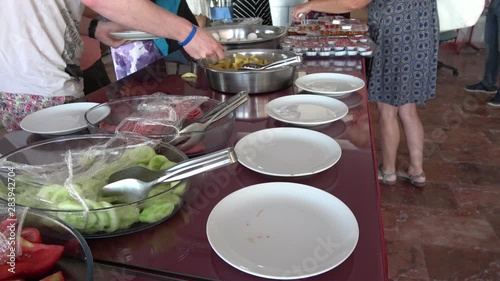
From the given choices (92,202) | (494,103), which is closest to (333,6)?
(92,202)

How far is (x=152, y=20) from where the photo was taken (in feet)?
3.13

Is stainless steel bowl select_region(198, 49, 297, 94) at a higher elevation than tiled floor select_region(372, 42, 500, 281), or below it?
higher

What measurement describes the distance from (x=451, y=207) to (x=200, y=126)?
5.26ft

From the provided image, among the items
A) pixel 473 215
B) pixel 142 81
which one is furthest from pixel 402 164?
pixel 142 81

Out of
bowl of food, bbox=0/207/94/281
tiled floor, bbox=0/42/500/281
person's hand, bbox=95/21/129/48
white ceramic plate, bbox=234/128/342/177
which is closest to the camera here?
bowl of food, bbox=0/207/94/281

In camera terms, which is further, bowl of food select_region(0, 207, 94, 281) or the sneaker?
the sneaker

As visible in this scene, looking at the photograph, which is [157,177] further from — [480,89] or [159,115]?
[480,89]

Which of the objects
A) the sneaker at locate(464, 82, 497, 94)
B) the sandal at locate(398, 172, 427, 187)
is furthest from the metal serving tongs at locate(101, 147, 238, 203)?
the sneaker at locate(464, 82, 497, 94)

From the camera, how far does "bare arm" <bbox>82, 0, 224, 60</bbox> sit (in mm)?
920

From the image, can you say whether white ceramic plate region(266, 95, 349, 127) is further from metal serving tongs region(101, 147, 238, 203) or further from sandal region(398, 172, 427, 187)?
sandal region(398, 172, 427, 187)

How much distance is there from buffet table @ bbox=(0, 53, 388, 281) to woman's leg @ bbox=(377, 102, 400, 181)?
107 cm

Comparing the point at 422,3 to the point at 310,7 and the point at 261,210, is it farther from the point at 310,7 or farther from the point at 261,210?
the point at 261,210

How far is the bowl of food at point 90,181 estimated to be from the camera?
1.82 feet

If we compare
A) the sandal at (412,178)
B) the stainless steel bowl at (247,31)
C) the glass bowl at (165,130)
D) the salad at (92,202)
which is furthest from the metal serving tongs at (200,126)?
the sandal at (412,178)
